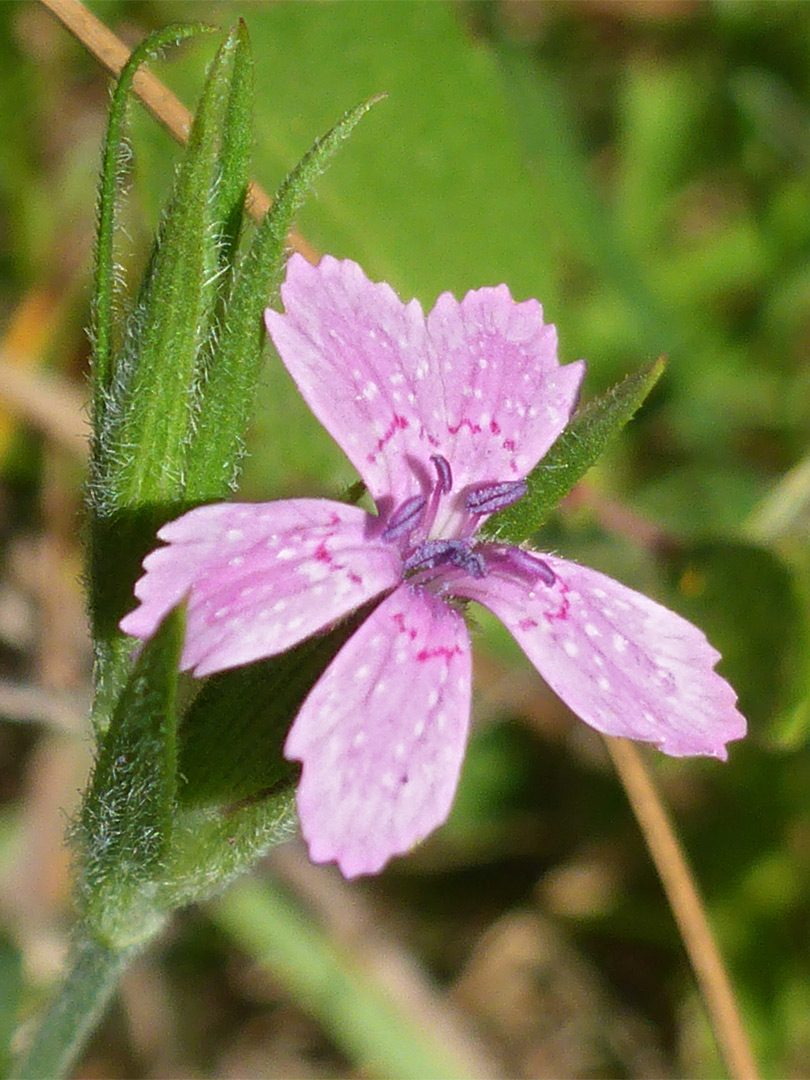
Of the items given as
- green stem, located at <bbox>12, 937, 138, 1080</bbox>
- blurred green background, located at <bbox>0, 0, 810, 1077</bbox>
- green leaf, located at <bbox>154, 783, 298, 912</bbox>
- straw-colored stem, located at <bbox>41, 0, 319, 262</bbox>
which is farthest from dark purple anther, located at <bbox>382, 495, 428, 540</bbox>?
blurred green background, located at <bbox>0, 0, 810, 1077</bbox>

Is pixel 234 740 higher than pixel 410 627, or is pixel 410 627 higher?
pixel 410 627

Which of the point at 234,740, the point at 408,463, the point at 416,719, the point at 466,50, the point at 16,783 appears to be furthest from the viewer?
the point at 16,783

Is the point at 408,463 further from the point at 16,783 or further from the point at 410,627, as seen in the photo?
the point at 16,783

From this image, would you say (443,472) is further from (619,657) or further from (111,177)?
(111,177)

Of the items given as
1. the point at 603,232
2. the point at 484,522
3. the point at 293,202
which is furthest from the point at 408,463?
the point at 603,232

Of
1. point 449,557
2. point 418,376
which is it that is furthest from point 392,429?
point 449,557

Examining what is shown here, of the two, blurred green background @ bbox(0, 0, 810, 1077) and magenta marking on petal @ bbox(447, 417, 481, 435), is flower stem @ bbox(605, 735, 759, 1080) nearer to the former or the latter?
blurred green background @ bbox(0, 0, 810, 1077)
